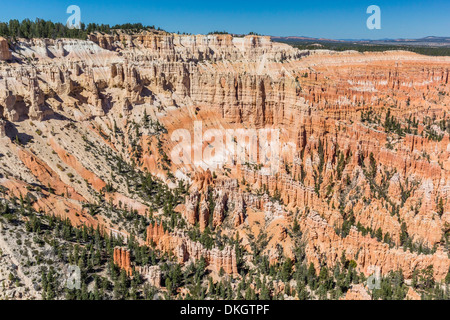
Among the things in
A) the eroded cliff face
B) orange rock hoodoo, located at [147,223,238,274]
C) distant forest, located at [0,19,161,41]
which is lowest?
orange rock hoodoo, located at [147,223,238,274]

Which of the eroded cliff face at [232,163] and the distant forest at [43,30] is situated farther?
the distant forest at [43,30]

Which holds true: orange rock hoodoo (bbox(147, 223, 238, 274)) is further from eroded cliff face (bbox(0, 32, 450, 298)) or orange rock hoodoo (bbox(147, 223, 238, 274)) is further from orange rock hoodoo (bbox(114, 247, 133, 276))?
orange rock hoodoo (bbox(114, 247, 133, 276))

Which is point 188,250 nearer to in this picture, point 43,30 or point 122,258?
point 122,258

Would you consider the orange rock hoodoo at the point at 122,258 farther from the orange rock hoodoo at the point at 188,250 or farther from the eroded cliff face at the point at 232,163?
the orange rock hoodoo at the point at 188,250

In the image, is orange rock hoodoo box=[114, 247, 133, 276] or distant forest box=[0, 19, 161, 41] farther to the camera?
distant forest box=[0, 19, 161, 41]

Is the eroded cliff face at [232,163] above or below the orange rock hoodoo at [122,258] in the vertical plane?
above

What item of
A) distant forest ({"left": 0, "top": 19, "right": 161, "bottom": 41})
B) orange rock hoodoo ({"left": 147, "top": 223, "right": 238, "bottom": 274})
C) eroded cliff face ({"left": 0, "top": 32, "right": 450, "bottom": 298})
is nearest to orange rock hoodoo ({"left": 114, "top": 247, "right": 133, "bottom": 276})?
eroded cliff face ({"left": 0, "top": 32, "right": 450, "bottom": 298})

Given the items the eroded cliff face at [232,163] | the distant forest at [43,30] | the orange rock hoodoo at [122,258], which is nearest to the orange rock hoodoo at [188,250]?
the eroded cliff face at [232,163]
